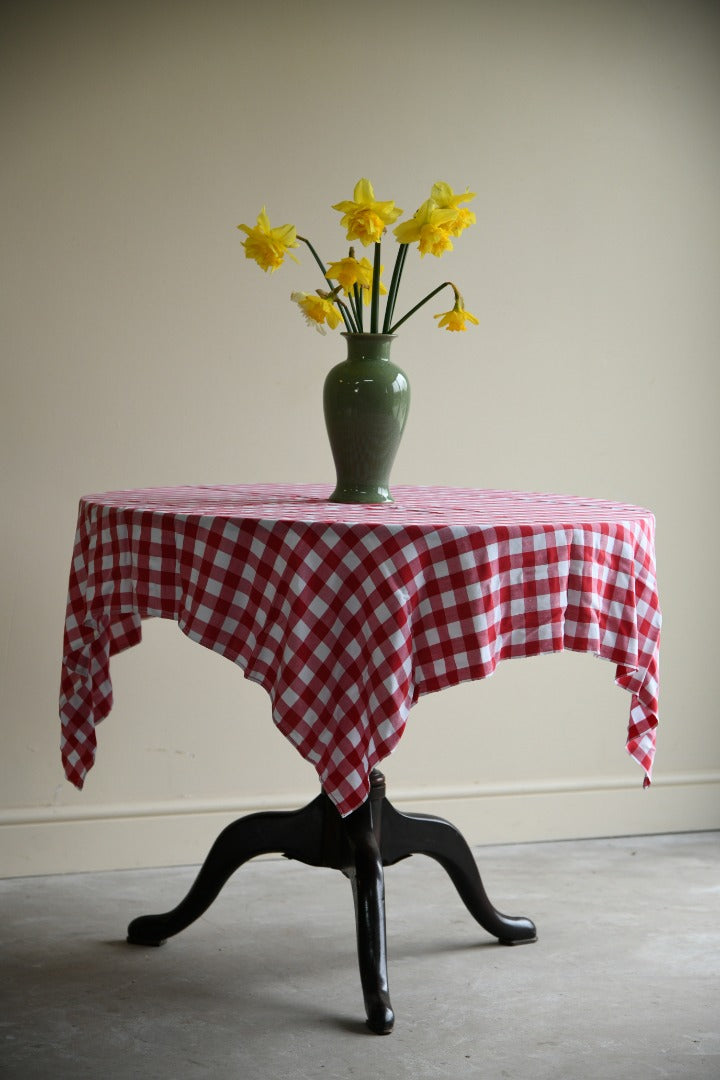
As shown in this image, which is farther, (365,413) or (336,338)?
(336,338)

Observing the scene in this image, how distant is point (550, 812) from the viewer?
3305 millimetres

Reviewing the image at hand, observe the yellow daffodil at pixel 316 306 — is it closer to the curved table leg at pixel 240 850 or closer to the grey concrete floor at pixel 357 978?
the curved table leg at pixel 240 850

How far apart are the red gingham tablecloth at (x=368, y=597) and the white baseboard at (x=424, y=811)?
3.58 ft

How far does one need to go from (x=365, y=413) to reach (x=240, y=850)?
2.76 ft

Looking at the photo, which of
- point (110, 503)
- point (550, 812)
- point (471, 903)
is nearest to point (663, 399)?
point (550, 812)

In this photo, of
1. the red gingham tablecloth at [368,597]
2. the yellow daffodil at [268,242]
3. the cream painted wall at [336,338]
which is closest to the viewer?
the red gingham tablecloth at [368,597]

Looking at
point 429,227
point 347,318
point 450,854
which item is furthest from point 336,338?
point 450,854

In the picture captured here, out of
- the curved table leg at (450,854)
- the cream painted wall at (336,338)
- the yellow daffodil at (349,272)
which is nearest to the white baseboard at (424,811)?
the cream painted wall at (336,338)

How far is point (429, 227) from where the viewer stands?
6.61 ft

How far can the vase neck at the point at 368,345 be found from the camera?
2.16 metres

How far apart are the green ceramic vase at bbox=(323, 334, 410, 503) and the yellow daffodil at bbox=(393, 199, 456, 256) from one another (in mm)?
192

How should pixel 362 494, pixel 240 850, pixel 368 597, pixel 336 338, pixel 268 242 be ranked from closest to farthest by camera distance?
pixel 368 597, pixel 268 242, pixel 362 494, pixel 240 850, pixel 336 338

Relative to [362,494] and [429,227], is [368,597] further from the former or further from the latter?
[429,227]

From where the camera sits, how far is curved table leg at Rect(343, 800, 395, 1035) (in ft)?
6.94
